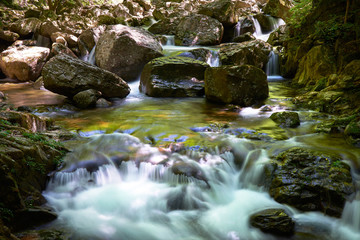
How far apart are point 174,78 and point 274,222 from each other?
23.5 ft

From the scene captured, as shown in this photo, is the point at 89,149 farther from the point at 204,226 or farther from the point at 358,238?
the point at 358,238

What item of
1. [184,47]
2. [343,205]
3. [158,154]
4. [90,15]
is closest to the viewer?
[343,205]

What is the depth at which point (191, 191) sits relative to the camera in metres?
3.82

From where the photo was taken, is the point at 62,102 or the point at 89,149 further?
the point at 62,102

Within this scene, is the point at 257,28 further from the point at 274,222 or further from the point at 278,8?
the point at 274,222

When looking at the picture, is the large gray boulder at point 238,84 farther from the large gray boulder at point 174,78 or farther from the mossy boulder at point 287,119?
the mossy boulder at point 287,119

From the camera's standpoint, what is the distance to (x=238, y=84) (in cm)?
753

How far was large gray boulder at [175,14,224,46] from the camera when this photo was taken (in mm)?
15047

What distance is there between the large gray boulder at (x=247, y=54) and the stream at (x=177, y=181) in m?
5.08

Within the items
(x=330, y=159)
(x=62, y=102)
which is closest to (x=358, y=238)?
(x=330, y=159)

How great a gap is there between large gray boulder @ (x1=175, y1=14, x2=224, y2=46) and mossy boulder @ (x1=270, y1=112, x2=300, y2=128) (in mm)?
Result: 10002

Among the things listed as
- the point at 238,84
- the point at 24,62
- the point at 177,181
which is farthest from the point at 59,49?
the point at 177,181

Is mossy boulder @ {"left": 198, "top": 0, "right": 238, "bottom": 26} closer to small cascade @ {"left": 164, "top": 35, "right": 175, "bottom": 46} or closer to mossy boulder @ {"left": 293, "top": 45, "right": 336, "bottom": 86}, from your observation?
small cascade @ {"left": 164, "top": 35, "right": 175, "bottom": 46}

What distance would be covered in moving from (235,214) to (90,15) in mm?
24400
